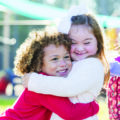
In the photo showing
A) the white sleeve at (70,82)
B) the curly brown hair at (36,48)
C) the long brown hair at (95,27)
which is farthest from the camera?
the long brown hair at (95,27)

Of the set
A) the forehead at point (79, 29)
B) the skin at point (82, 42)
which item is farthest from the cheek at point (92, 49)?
the forehead at point (79, 29)

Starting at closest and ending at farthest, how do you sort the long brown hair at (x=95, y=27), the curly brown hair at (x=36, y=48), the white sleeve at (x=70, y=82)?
the white sleeve at (x=70, y=82) < the curly brown hair at (x=36, y=48) < the long brown hair at (x=95, y=27)

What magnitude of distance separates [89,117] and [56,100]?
28 cm

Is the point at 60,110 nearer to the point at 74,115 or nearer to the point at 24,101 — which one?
the point at 74,115

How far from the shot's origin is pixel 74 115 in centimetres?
255

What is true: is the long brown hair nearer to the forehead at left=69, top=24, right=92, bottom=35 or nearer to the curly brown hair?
the forehead at left=69, top=24, right=92, bottom=35

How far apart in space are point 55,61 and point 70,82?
21cm

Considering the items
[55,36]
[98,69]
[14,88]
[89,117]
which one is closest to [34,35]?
[55,36]

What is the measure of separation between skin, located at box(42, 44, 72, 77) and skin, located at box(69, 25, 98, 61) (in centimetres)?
10

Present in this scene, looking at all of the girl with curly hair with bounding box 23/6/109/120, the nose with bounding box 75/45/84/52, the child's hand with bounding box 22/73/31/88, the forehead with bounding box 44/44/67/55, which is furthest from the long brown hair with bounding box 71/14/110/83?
the child's hand with bounding box 22/73/31/88

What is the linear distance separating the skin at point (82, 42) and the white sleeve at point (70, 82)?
0.13 meters

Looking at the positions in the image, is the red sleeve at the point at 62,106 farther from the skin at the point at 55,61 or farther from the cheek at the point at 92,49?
the cheek at the point at 92,49

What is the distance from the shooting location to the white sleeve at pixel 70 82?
2.51 m

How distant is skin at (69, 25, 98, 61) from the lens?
270 cm
